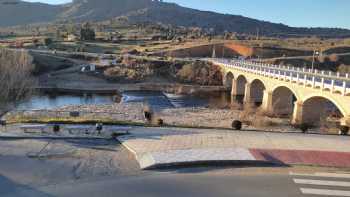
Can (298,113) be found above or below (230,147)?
below

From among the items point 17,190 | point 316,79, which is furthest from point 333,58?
point 17,190

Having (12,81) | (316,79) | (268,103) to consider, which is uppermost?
(316,79)

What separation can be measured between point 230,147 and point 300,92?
21.6m

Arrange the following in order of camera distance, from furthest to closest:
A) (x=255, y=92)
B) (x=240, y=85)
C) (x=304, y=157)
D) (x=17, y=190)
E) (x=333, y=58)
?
(x=333, y=58) → (x=240, y=85) → (x=255, y=92) → (x=304, y=157) → (x=17, y=190)

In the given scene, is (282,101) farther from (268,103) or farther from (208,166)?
(208,166)

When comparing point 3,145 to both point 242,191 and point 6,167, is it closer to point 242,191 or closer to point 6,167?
point 6,167

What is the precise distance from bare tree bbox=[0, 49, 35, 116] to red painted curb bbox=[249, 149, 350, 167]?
66.3 feet

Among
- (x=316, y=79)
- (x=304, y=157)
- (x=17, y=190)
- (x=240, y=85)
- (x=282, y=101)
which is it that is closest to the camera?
(x=17, y=190)

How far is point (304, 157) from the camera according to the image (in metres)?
15.5

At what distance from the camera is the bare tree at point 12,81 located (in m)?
30.1

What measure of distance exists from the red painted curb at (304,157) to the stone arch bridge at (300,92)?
39.7 feet

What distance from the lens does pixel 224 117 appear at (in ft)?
131

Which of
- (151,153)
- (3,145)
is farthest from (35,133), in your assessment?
(151,153)

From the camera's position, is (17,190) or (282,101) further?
(282,101)
